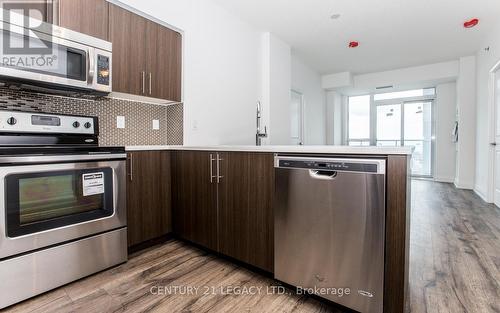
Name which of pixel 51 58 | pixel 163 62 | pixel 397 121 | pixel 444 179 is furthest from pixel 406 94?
pixel 51 58

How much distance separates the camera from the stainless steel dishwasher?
120cm

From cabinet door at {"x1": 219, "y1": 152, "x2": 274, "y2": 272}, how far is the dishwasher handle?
0.28 m

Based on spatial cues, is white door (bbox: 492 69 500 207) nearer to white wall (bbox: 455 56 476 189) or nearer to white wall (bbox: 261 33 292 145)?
white wall (bbox: 455 56 476 189)

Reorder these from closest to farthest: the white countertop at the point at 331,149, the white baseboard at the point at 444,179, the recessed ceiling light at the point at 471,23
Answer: the white countertop at the point at 331,149
the recessed ceiling light at the point at 471,23
the white baseboard at the point at 444,179

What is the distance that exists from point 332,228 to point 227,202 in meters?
0.81

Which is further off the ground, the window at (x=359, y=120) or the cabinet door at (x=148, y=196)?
the window at (x=359, y=120)

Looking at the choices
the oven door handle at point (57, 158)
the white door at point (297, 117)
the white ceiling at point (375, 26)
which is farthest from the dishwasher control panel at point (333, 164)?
the white door at point (297, 117)

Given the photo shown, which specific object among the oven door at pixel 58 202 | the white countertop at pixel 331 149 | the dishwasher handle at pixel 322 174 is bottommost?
the oven door at pixel 58 202

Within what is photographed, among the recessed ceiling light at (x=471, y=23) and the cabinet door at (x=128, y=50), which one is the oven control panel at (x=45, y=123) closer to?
the cabinet door at (x=128, y=50)

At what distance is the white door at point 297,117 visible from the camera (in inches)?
202

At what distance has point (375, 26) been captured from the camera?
12.1 feet

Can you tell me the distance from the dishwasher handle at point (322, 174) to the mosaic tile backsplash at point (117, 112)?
158 cm

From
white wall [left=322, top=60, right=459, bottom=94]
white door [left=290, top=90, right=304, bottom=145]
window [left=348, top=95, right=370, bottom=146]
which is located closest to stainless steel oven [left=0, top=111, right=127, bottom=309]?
white door [left=290, top=90, right=304, bottom=145]

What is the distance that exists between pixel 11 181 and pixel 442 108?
25.0 feet
